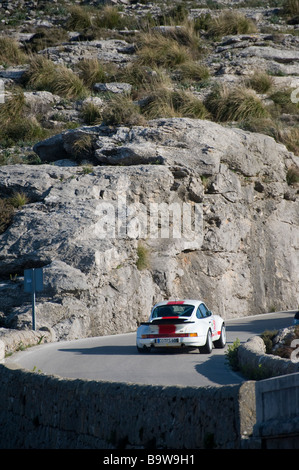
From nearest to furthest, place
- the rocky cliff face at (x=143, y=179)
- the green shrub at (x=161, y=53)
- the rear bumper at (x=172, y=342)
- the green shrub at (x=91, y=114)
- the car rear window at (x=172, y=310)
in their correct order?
1. the rear bumper at (x=172, y=342)
2. the car rear window at (x=172, y=310)
3. the rocky cliff face at (x=143, y=179)
4. the green shrub at (x=91, y=114)
5. the green shrub at (x=161, y=53)

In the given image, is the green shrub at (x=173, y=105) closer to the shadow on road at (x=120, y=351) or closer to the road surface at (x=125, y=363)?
the road surface at (x=125, y=363)

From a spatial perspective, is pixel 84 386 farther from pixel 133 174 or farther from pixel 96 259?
pixel 133 174

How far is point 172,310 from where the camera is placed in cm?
1789

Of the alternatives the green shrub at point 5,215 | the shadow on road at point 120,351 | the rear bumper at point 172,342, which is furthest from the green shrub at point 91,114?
the rear bumper at point 172,342

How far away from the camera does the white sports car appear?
16844mm

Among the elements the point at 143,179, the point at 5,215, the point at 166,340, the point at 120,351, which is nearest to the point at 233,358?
the point at 166,340

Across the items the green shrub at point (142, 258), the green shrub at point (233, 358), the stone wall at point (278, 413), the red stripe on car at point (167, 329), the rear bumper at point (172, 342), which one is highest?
the stone wall at point (278, 413)

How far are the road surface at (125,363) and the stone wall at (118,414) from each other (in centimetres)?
245

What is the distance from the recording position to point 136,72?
44219mm

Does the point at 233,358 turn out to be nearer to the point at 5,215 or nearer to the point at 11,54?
the point at 5,215

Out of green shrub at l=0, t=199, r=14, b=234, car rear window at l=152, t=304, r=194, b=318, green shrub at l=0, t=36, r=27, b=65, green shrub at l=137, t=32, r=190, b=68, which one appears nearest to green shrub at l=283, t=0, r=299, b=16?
green shrub at l=137, t=32, r=190, b=68

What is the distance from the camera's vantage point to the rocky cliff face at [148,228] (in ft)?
79.6

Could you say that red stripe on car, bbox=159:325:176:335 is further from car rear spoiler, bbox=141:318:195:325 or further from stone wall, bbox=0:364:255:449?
stone wall, bbox=0:364:255:449

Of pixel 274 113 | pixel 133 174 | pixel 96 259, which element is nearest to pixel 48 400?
pixel 96 259
